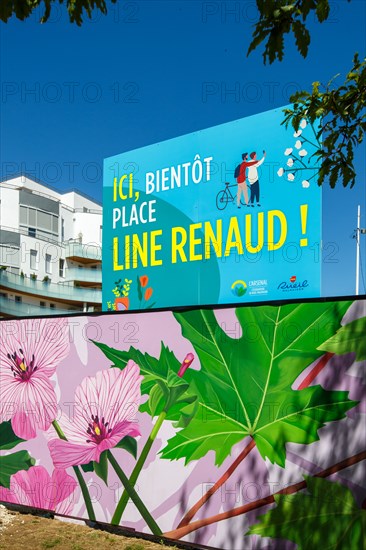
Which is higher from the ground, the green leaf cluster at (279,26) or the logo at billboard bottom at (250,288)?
the green leaf cluster at (279,26)

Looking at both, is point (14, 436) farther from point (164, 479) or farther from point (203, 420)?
point (203, 420)

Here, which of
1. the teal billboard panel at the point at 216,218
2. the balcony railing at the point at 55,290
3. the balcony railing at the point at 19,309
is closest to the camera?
the teal billboard panel at the point at 216,218

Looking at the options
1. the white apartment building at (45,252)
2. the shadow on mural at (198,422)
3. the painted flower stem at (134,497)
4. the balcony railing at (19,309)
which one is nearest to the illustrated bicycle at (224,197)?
the shadow on mural at (198,422)

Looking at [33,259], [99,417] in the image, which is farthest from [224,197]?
[33,259]

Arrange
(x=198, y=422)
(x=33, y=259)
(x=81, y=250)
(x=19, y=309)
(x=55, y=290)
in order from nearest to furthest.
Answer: (x=198, y=422) → (x=19, y=309) → (x=55, y=290) → (x=33, y=259) → (x=81, y=250)

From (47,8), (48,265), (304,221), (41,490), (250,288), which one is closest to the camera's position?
(47,8)

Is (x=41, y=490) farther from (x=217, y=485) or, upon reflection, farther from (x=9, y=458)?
(x=217, y=485)

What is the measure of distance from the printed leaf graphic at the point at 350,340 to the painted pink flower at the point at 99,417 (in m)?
2.16

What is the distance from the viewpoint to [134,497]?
203 inches

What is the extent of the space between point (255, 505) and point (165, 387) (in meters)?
1.44

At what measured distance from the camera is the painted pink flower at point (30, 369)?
232 inches

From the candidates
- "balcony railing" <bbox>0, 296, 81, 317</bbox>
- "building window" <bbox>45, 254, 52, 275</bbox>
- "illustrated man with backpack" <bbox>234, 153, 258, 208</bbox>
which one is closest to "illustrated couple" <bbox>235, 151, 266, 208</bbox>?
"illustrated man with backpack" <bbox>234, 153, 258, 208</bbox>

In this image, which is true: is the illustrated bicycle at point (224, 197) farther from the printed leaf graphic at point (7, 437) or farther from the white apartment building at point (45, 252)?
the white apartment building at point (45, 252)

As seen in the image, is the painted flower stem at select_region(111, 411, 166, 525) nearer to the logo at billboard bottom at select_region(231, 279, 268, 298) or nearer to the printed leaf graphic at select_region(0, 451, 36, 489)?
the printed leaf graphic at select_region(0, 451, 36, 489)
